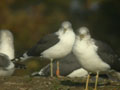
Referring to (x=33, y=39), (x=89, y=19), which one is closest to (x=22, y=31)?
(x=33, y=39)

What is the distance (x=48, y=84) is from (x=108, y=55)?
1.26 metres

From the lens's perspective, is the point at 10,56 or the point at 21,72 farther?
the point at 21,72

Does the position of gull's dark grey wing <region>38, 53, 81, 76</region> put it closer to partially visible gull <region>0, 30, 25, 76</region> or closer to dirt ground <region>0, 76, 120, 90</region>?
partially visible gull <region>0, 30, 25, 76</region>

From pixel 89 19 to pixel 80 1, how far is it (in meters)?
1.74

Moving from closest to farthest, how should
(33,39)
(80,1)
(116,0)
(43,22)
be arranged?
(33,39) → (43,22) → (116,0) → (80,1)

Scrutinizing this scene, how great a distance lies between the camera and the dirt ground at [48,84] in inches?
403

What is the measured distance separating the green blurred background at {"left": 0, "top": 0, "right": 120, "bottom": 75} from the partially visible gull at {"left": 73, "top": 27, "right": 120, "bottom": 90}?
7.33 metres

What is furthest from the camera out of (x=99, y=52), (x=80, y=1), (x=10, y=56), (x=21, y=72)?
(x=80, y=1)

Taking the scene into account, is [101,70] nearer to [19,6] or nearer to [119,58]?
[119,58]

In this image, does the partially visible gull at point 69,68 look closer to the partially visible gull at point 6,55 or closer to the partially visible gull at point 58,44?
the partially visible gull at point 58,44

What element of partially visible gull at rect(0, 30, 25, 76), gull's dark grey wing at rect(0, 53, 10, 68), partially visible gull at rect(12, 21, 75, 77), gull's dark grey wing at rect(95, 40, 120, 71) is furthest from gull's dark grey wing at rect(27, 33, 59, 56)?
gull's dark grey wing at rect(95, 40, 120, 71)

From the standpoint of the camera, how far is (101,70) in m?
10.2

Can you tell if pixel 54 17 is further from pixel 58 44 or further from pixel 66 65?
pixel 58 44

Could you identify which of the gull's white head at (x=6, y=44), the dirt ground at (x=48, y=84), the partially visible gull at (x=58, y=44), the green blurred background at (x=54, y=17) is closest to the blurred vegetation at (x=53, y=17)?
the green blurred background at (x=54, y=17)
